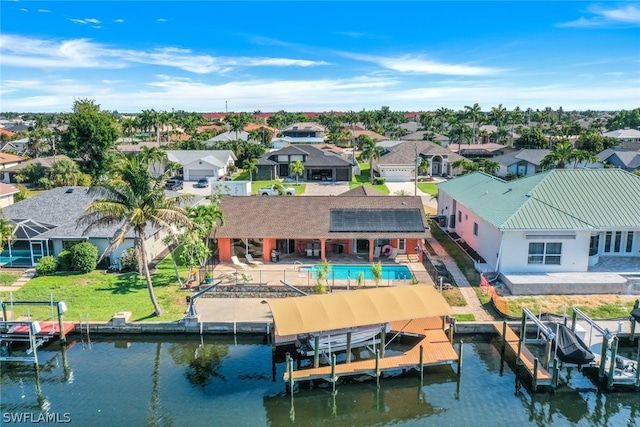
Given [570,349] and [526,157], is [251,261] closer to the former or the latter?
[570,349]

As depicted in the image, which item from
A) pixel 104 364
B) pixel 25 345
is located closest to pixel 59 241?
pixel 25 345

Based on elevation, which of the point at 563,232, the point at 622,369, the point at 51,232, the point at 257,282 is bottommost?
the point at 622,369

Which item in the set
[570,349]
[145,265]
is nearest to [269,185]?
[145,265]

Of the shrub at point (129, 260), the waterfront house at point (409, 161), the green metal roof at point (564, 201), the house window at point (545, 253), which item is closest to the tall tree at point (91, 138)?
the shrub at point (129, 260)

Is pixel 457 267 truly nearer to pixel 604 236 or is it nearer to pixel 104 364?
pixel 604 236

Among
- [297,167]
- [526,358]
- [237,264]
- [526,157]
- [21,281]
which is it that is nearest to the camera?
[526,358]

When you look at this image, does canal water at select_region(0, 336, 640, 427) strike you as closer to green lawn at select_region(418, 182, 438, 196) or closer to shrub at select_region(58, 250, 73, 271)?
shrub at select_region(58, 250, 73, 271)
